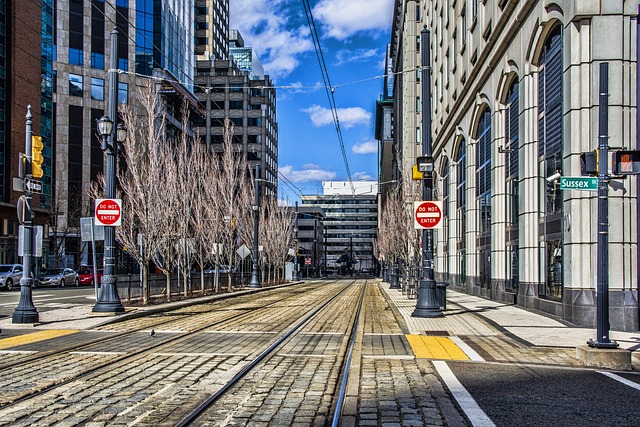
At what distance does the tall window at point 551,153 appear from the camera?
18.5m

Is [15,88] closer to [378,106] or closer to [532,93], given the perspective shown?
[532,93]

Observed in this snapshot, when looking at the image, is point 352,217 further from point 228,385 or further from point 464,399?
point 464,399

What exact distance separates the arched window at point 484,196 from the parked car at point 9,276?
1146 inches

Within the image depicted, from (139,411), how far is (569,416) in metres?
4.71

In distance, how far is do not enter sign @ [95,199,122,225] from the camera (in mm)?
18625

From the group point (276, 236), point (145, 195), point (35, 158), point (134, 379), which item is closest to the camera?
point (134, 379)

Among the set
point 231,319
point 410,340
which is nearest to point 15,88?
point 231,319

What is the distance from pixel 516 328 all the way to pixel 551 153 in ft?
20.2

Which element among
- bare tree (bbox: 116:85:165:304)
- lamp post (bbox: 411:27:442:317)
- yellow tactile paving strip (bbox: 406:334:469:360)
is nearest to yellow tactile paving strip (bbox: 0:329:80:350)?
yellow tactile paving strip (bbox: 406:334:469:360)

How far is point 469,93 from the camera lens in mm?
32312

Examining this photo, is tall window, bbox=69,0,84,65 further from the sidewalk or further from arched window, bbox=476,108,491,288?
the sidewalk

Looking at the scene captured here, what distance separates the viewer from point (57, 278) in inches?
1913

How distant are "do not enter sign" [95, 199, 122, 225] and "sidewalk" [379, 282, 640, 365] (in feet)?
28.5

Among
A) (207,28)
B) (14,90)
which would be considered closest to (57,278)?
(14,90)
